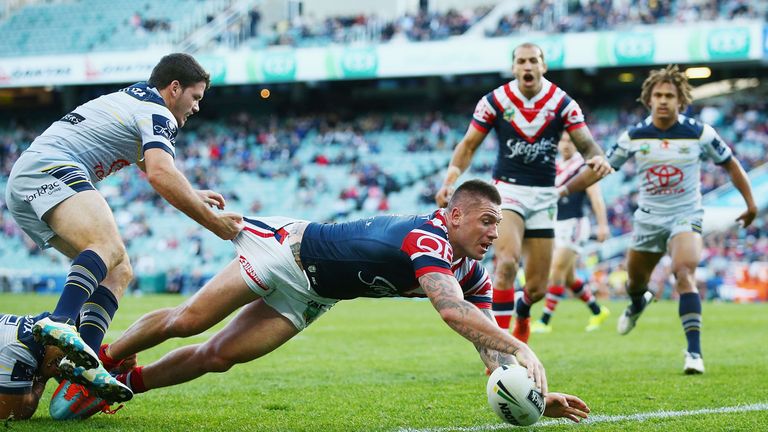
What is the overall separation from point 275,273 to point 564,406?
1867 millimetres

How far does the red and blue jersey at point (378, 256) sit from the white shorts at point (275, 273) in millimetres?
107

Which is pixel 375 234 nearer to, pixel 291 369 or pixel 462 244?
pixel 462 244

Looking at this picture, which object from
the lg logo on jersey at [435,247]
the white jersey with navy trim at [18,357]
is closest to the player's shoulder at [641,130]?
the lg logo on jersey at [435,247]

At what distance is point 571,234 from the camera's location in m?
14.6

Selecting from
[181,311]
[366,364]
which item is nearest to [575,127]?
[366,364]

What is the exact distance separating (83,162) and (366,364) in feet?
14.2

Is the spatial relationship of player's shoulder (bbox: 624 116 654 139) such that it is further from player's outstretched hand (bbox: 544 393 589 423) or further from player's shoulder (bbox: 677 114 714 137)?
player's outstretched hand (bbox: 544 393 589 423)

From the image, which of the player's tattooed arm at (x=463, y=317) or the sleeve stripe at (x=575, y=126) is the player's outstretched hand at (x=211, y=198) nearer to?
the player's tattooed arm at (x=463, y=317)

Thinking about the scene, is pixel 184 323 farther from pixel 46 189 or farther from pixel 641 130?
pixel 641 130

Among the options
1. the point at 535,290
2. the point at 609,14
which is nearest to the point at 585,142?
the point at 535,290

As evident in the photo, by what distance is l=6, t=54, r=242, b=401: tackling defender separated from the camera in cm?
564

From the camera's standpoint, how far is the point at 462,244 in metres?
5.48

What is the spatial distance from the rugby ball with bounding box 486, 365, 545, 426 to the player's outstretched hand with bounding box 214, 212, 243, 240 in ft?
6.01

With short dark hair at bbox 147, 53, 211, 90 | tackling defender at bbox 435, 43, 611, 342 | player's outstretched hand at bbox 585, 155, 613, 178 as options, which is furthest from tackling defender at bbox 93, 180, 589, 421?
tackling defender at bbox 435, 43, 611, 342
